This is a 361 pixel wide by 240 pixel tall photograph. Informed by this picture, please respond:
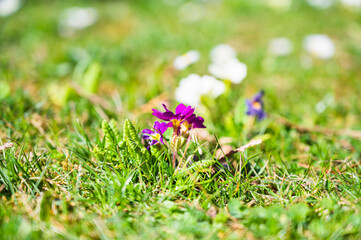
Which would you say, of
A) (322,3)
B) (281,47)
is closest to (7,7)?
(281,47)

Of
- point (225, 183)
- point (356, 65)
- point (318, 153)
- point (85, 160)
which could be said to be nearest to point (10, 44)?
point (85, 160)

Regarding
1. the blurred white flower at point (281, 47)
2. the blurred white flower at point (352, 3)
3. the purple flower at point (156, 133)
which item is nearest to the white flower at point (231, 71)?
the purple flower at point (156, 133)

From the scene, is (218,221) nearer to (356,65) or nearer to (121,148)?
(121,148)

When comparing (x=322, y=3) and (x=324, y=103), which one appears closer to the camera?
(x=324, y=103)

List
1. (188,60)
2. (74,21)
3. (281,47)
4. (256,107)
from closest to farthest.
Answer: (256,107), (188,60), (281,47), (74,21)

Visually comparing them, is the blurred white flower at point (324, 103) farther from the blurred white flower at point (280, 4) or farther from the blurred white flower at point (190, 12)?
the blurred white flower at point (280, 4)

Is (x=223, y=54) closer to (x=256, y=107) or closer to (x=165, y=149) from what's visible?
(x=256, y=107)

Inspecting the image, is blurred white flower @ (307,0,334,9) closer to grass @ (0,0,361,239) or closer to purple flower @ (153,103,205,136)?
grass @ (0,0,361,239)

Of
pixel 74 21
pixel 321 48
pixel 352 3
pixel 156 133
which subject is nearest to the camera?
pixel 156 133
